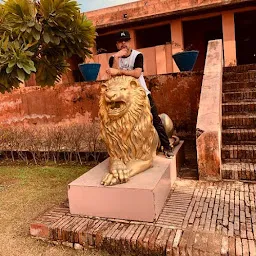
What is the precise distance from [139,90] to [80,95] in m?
3.83

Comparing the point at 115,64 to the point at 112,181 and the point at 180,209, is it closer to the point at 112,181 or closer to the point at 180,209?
the point at 112,181

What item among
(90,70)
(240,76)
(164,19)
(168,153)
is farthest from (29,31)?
(164,19)

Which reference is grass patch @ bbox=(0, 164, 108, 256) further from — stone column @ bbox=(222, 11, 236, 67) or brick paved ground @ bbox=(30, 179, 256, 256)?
stone column @ bbox=(222, 11, 236, 67)

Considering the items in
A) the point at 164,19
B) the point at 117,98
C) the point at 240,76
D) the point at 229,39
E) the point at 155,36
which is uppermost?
the point at 155,36

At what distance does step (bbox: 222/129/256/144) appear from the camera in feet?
14.4

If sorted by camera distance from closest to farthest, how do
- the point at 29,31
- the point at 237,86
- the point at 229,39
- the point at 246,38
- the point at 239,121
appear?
the point at 29,31 → the point at 239,121 → the point at 237,86 → the point at 229,39 → the point at 246,38

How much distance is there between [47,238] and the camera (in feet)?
9.59

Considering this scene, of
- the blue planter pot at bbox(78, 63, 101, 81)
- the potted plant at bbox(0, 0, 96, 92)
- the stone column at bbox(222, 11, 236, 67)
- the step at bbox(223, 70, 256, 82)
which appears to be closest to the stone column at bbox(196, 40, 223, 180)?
the step at bbox(223, 70, 256, 82)

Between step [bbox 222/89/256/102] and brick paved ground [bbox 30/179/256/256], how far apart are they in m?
2.33

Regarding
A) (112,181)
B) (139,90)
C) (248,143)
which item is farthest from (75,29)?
(248,143)

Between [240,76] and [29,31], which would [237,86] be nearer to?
[240,76]

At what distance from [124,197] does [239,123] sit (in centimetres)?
278

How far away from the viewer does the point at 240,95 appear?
5.25m

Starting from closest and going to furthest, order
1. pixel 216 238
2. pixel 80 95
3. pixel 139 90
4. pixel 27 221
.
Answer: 1. pixel 216 238
2. pixel 139 90
3. pixel 27 221
4. pixel 80 95
